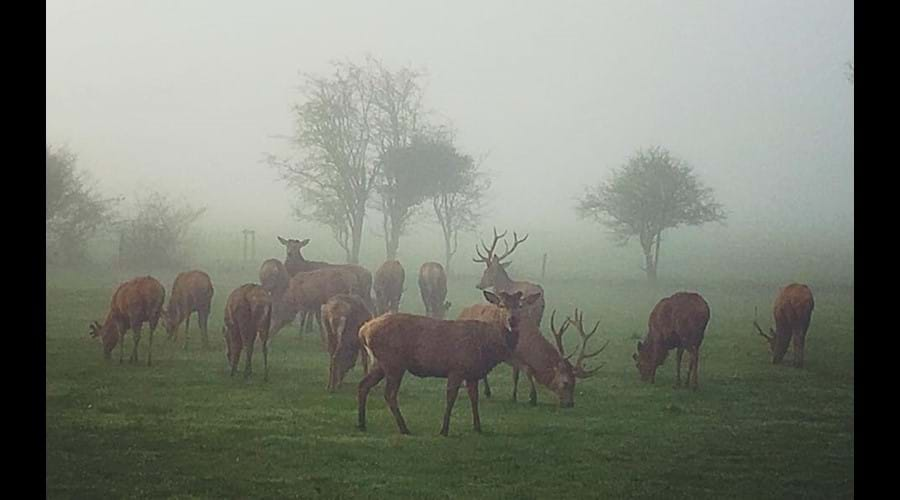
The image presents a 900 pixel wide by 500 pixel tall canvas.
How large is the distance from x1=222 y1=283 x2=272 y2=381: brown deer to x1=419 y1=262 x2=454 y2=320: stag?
2.06ft

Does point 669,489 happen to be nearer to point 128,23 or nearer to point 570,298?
point 570,298

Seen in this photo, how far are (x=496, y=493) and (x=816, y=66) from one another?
6.98 feet

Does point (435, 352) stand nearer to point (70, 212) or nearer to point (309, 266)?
point (309, 266)

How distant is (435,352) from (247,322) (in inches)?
30.6

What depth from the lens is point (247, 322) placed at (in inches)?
178

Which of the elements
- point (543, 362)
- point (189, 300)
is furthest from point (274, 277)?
point (543, 362)

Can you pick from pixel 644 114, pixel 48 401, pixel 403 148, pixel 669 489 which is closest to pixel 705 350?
pixel 669 489

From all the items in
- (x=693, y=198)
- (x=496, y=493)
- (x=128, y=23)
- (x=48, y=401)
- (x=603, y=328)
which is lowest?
(x=496, y=493)

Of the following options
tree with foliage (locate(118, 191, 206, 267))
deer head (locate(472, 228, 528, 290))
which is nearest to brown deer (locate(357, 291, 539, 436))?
deer head (locate(472, 228, 528, 290))

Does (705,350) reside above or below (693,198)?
below

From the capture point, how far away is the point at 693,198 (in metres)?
4.54

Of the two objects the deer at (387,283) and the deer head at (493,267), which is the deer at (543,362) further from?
the deer at (387,283)

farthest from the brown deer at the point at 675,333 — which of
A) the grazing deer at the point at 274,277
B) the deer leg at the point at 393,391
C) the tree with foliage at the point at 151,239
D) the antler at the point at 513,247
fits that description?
the tree with foliage at the point at 151,239

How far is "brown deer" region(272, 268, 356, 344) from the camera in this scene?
4.51 meters
